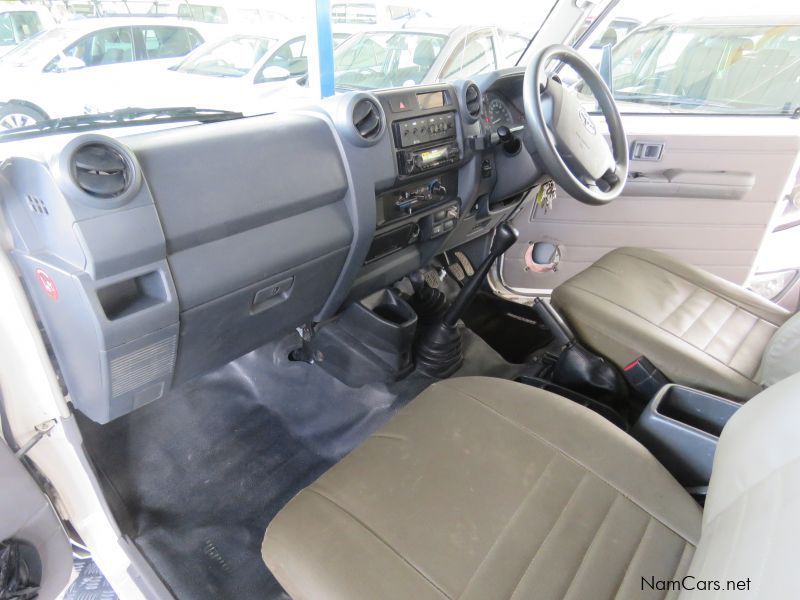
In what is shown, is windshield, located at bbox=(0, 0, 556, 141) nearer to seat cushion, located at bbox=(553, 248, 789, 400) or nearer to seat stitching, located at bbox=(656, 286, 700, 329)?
seat cushion, located at bbox=(553, 248, 789, 400)

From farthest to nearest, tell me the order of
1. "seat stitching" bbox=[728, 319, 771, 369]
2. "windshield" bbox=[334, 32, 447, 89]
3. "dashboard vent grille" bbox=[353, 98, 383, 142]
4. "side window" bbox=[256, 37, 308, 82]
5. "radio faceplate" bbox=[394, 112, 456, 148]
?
"windshield" bbox=[334, 32, 447, 89] < "side window" bbox=[256, 37, 308, 82] < "seat stitching" bbox=[728, 319, 771, 369] < "radio faceplate" bbox=[394, 112, 456, 148] < "dashboard vent grille" bbox=[353, 98, 383, 142]

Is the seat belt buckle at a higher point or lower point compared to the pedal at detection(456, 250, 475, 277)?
higher

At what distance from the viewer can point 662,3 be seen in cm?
205

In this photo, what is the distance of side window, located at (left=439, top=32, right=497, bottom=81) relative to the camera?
201cm

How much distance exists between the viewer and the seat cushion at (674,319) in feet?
4.35

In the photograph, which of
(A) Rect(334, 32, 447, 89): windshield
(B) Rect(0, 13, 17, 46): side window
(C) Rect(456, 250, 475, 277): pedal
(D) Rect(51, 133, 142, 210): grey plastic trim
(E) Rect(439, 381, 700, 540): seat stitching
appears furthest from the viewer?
(C) Rect(456, 250, 475, 277): pedal

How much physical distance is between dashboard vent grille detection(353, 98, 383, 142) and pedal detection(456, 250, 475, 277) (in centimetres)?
99

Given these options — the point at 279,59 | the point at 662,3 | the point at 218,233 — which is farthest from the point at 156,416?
the point at 662,3

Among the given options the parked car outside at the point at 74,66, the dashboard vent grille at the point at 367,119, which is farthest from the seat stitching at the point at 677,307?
the parked car outside at the point at 74,66

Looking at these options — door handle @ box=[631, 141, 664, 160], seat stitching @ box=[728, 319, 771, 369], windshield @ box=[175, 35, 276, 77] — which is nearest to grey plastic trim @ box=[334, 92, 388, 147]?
windshield @ box=[175, 35, 276, 77]

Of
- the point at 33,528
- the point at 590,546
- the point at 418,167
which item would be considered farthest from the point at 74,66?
the point at 590,546

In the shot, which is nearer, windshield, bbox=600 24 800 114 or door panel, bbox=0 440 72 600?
door panel, bbox=0 440 72 600

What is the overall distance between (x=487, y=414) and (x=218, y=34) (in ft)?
4.16

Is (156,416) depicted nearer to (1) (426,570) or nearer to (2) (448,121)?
(1) (426,570)
